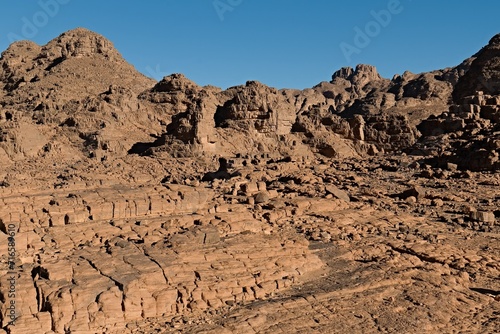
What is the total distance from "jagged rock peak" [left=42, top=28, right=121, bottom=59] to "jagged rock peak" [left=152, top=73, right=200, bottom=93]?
1472cm

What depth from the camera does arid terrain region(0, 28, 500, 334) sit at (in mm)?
7672

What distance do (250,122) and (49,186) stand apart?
14.2 m

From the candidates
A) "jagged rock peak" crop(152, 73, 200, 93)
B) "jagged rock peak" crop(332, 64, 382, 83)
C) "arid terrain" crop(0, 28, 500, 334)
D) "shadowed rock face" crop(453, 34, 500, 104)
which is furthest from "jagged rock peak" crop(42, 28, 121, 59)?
"jagged rock peak" crop(332, 64, 382, 83)

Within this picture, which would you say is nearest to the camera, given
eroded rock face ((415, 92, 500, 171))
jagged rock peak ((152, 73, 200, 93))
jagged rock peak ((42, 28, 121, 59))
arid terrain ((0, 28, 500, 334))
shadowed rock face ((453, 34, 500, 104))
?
arid terrain ((0, 28, 500, 334))

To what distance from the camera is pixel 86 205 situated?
454 inches

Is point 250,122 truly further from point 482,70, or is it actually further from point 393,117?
point 482,70

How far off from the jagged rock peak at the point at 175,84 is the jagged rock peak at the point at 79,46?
1472 centimetres

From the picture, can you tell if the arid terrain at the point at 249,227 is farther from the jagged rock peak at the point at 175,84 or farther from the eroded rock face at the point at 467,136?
the jagged rock peak at the point at 175,84

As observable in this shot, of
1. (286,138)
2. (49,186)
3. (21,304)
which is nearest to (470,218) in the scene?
(21,304)

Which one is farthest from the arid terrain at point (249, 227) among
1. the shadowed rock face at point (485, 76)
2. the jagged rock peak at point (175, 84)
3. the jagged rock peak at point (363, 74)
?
the jagged rock peak at point (363, 74)

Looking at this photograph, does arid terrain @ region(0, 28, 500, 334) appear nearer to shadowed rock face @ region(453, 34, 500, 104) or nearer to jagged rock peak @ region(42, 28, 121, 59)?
shadowed rock face @ region(453, 34, 500, 104)

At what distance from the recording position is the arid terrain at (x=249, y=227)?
767 centimetres

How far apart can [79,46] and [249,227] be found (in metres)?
41.2

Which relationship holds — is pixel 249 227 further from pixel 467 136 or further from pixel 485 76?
pixel 485 76
